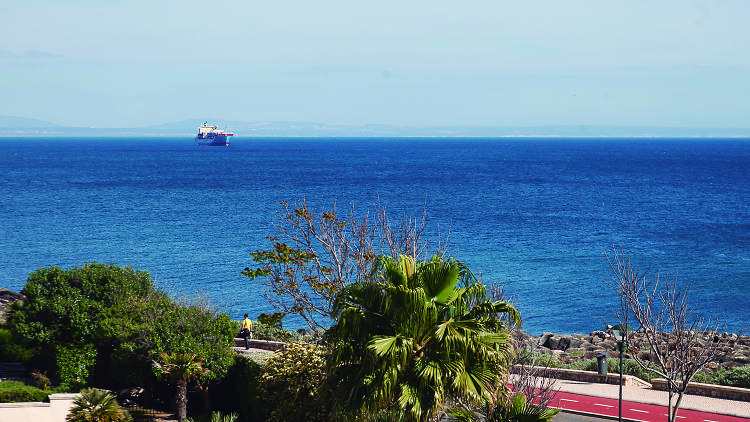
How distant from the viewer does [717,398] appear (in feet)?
83.0

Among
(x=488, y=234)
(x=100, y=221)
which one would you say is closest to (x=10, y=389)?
(x=488, y=234)

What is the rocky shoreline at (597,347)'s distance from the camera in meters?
34.4

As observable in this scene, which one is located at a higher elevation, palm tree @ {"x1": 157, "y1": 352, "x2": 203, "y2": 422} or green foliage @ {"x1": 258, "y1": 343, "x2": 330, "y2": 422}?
green foliage @ {"x1": 258, "y1": 343, "x2": 330, "y2": 422}

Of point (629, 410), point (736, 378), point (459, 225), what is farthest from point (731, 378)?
point (459, 225)

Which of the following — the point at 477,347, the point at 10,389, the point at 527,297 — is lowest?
the point at 527,297

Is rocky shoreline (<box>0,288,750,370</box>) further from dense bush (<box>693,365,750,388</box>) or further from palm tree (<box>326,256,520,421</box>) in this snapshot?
palm tree (<box>326,256,520,421</box>)

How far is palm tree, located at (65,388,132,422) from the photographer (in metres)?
20.0

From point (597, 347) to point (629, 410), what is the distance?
1463 centimetres

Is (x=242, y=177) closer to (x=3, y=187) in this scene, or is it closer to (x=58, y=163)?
(x=3, y=187)

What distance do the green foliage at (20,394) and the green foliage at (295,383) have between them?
7.94 meters

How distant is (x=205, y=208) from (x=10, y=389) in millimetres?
73623

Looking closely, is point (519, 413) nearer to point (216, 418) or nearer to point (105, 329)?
point (216, 418)

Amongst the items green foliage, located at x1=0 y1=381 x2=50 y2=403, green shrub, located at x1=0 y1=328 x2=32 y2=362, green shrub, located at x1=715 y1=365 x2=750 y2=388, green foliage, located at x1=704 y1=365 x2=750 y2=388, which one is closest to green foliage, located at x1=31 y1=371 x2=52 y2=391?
green foliage, located at x1=0 y1=381 x2=50 y2=403

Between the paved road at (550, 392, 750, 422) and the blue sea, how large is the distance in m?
6.34
